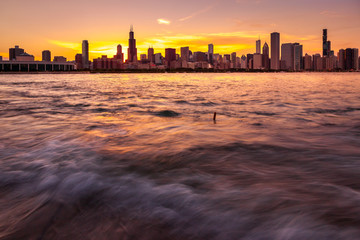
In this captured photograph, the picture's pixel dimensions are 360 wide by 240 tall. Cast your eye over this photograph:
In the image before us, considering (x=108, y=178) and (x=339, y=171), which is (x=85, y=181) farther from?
(x=339, y=171)

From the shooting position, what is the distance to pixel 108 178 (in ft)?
19.2

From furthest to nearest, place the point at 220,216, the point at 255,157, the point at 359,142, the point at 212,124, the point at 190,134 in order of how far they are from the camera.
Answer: the point at 212,124, the point at 190,134, the point at 359,142, the point at 255,157, the point at 220,216

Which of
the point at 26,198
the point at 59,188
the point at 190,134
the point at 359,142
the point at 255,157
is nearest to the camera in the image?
the point at 26,198

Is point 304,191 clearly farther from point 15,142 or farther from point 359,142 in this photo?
point 15,142

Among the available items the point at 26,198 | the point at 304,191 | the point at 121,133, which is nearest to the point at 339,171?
the point at 304,191

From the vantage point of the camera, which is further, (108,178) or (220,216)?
(108,178)

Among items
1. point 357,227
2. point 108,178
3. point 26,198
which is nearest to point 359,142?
point 357,227

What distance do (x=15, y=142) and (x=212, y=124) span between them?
802 centimetres

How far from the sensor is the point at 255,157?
291 inches

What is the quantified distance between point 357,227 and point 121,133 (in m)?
8.55

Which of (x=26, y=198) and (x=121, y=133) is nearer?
(x=26, y=198)

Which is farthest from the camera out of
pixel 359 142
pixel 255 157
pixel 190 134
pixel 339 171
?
pixel 190 134

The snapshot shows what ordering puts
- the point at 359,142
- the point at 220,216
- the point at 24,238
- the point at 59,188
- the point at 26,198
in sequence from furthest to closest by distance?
the point at 359,142
the point at 59,188
the point at 26,198
the point at 220,216
the point at 24,238

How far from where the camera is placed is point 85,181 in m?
5.69
